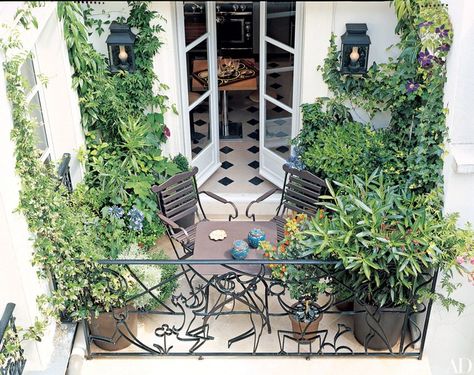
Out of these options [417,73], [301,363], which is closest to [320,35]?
[417,73]

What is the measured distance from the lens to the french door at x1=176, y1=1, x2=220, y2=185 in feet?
20.7

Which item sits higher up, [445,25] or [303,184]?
[445,25]

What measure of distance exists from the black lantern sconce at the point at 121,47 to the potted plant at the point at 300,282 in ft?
7.32

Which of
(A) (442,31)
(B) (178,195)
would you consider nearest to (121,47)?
(B) (178,195)

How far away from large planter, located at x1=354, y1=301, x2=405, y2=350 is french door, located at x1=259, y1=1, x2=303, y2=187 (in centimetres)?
225

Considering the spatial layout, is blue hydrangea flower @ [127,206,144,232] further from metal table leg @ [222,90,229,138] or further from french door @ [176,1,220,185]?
metal table leg @ [222,90,229,138]

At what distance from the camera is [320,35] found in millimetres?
5840

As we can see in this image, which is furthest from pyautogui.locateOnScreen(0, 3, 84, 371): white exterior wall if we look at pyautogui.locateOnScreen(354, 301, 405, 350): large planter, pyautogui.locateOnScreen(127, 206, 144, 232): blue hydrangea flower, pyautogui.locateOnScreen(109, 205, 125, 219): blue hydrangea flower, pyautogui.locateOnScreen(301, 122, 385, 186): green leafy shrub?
pyautogui.locateOnScreen(354, 301, 405, 350): large planter

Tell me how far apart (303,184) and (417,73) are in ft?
5.20

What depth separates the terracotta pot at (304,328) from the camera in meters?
4.89

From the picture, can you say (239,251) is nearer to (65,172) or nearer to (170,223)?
(170,223)

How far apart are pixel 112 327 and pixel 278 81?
3.14 meters

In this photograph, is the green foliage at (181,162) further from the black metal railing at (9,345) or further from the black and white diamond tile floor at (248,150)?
the black metal railing at (9,345)

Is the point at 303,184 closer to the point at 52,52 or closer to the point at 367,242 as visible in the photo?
the point at 367,242
